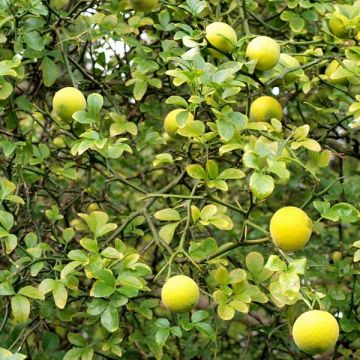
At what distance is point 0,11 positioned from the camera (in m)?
1.63

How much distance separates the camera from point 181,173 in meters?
1.83

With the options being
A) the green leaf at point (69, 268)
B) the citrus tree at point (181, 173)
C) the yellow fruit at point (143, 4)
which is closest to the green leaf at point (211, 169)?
the citrus tree at point (181, 173)

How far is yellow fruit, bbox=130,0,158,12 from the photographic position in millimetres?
1743

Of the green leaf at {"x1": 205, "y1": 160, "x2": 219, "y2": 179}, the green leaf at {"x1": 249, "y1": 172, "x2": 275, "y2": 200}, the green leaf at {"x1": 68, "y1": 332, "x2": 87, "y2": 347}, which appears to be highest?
the green leaf at {"x1": 249, "y1": 172, "x2": 275, "y2": 200}

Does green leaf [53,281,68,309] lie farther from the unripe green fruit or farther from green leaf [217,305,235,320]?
the unripe green fruit

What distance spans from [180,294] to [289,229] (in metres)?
0.23

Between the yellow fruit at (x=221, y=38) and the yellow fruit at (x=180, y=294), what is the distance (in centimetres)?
48

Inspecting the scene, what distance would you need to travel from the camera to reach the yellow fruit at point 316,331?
4.14 ft

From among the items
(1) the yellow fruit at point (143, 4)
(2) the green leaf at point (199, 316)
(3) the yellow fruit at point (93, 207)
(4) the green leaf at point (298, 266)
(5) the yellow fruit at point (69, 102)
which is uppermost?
(1) the yellow fruit at point (143, 4)

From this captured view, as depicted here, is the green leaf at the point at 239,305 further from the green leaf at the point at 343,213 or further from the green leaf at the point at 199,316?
the green leaf at the point at 343,213

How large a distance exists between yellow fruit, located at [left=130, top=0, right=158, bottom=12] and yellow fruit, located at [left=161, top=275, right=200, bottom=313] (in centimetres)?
71

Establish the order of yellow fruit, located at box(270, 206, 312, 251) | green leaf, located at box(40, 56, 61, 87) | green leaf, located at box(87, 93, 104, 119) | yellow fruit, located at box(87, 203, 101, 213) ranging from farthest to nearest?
yellow fruit, located at box(87, 203, 101, 213) < green leaf, located at box(40, 56, 61, 87) < green leaf, located at box(87, 93, 104, 119) < yellow fruit, located at box(270, 206, 312, 251)

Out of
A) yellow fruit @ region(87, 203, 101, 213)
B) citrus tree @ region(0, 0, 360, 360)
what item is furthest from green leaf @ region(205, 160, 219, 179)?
yellow fruit @ region(87, 203, 101, 213)

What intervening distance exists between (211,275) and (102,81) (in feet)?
2.32
